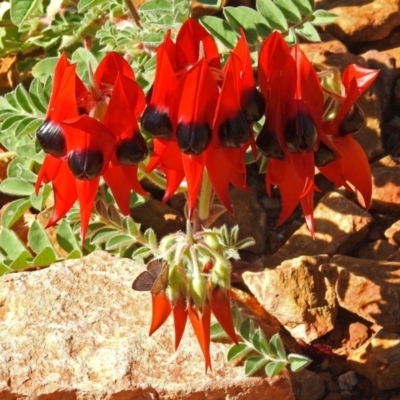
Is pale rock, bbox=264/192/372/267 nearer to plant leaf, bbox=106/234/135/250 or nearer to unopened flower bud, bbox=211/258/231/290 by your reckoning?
plant leaf, bbox=106/234/135/250

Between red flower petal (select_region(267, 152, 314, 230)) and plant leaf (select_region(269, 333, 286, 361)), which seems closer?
red flower petal (select_region(267, 152, 314, 230))

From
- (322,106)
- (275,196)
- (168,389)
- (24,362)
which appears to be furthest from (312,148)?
(275,196)

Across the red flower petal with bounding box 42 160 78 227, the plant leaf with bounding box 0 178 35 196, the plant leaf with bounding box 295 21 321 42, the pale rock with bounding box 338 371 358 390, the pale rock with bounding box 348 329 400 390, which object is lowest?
the pale rock with bounding box 338 371 358 390

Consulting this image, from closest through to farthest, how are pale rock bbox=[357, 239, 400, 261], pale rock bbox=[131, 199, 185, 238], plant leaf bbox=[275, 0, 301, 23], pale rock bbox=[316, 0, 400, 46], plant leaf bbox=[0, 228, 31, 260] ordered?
plant leaf bbox=[275, 0, 301, 23] < plant leaf bbox=[0, 228, 31, 260] < pale rock bbox=[357, 239, 400, 261] < pale rock bbox=[131, 199, 185, 238] < pale rock bbox=[316, 0, 400, 46]

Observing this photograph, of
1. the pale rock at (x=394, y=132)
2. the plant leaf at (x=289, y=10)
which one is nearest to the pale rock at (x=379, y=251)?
the pale rock at (x=394, y=132)

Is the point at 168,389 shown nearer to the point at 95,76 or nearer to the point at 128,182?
the point at 128,182

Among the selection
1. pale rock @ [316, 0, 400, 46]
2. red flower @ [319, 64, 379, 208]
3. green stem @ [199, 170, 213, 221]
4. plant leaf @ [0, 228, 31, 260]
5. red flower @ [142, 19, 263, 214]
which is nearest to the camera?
red flower @ [142, 19, 263, 214]

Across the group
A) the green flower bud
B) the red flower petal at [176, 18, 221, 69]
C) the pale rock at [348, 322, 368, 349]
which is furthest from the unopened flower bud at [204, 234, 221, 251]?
the pale rock at [348, 322, 368, 349]
